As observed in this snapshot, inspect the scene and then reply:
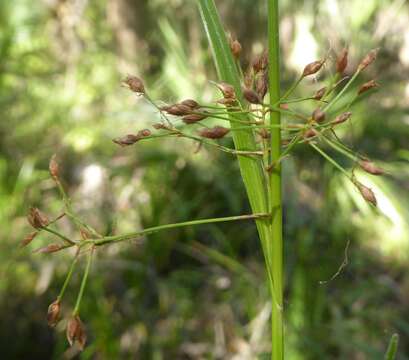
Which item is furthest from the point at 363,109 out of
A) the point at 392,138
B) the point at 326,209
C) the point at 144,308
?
the point at 144,308

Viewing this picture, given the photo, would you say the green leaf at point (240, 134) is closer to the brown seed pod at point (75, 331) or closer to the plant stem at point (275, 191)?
the plant stem at point (275, 191)

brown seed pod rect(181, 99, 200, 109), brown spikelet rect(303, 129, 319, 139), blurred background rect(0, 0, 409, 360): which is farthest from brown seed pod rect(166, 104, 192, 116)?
blurred background rect(0, 0, 409, 360)

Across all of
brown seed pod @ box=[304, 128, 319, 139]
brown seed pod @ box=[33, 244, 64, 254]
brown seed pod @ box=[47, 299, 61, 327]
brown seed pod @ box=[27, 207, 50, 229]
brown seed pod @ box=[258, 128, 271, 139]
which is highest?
brown seed pod @ box=[304, 128, 319, 139]

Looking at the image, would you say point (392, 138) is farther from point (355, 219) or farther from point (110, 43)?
point (110, 43)

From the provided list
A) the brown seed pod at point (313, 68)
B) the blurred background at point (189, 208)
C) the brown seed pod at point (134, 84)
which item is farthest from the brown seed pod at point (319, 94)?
the blurred background at point (189, 208)

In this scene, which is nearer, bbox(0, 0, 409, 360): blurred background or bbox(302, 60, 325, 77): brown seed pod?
bbox(302, 60, 325, 77): brown seed pod

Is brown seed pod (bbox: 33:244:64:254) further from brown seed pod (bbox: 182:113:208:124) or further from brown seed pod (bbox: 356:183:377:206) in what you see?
brown seed pod (bbox: 356:183:377:206)
